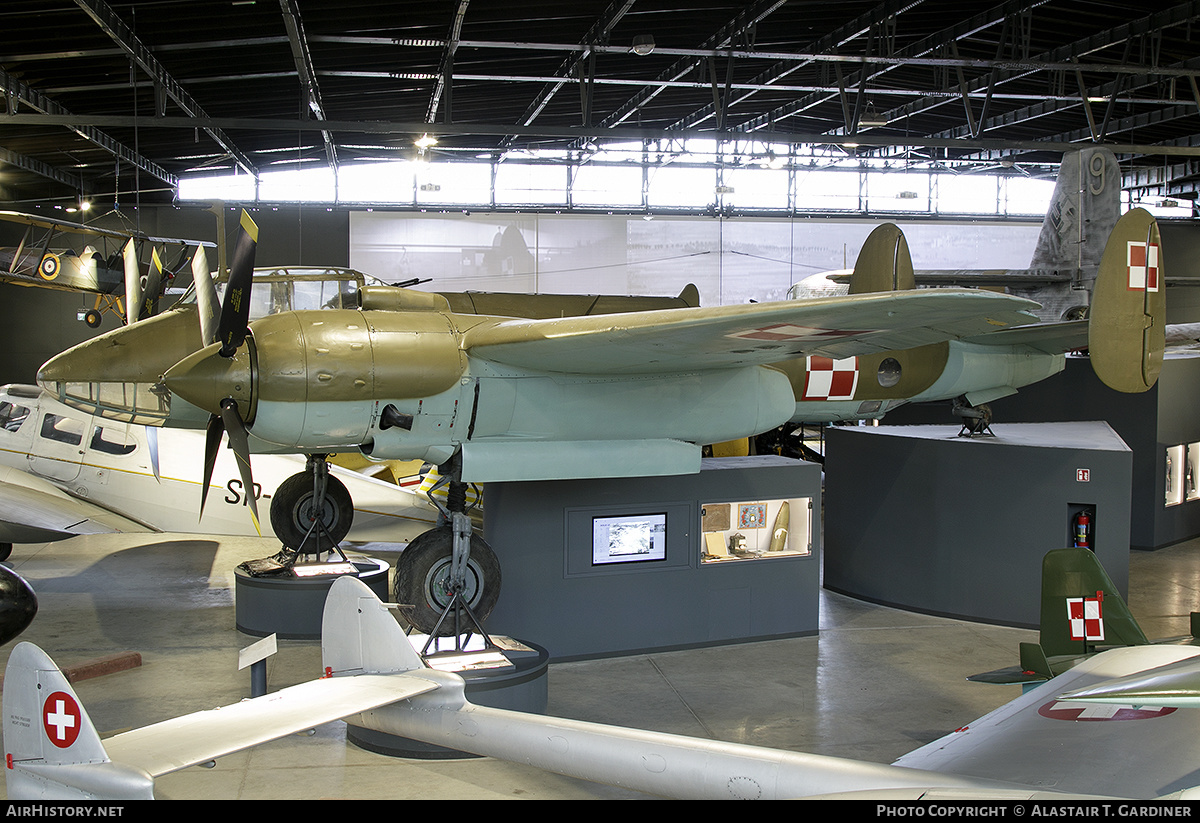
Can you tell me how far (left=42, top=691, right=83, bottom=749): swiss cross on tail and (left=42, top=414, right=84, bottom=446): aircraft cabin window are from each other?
9.02 meters

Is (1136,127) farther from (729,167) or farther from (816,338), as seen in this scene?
(816,338)

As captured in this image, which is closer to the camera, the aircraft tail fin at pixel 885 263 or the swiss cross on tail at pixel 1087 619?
the swiss cross on tail at pixel 1087 619

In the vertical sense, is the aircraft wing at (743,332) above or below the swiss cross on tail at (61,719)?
above

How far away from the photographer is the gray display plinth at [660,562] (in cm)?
738

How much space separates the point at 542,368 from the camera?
6.53m

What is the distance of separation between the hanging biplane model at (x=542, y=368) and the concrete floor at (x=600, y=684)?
1363mm

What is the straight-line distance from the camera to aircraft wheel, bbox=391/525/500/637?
654 centimetres

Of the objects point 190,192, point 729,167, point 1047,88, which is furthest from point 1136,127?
point 190,192

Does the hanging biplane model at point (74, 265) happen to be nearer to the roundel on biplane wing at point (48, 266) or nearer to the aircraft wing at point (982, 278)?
the roundel on biplane wing at point (48, 266)

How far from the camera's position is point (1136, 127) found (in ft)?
64.4

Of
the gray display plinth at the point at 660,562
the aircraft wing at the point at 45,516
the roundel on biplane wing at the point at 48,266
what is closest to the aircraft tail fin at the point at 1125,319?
the gray display plinth at the point at 660,562

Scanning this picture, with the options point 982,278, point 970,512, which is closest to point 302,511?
point 970,512

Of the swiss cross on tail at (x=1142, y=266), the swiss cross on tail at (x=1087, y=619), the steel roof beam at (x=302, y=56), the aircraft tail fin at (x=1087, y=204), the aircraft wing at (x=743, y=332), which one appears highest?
the steel roof beam at (x=302, y=56)

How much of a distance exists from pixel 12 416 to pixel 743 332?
1027 cm
